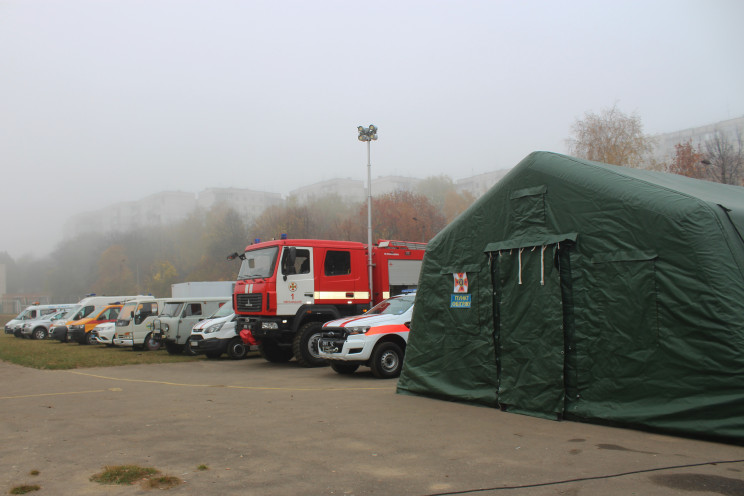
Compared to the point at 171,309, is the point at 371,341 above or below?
below

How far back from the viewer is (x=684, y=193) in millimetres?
6840

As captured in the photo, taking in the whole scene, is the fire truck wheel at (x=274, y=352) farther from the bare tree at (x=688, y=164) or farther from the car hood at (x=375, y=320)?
the bare tree at (x=688, y=164)

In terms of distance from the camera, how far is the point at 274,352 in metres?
16.1

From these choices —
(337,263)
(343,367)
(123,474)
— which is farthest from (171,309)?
(123,474)

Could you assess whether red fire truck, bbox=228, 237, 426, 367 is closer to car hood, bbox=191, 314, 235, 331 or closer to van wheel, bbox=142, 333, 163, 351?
car hood, bbox=191, 314, 235, 331

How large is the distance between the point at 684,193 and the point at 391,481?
4.83 metres

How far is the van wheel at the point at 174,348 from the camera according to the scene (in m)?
19.5

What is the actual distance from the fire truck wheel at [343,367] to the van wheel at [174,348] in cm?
874

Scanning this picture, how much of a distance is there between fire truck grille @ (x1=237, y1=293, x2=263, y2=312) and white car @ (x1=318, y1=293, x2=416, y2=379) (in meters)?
2.82

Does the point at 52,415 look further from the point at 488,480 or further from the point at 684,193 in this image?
the point at 684,193

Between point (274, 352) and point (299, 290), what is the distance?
254 centimetres

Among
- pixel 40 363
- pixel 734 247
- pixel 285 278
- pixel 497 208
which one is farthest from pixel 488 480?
pixel 40 363

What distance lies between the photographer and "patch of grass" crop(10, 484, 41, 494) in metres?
4.67

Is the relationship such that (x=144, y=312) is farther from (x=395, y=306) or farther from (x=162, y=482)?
(x=162, y=482)
